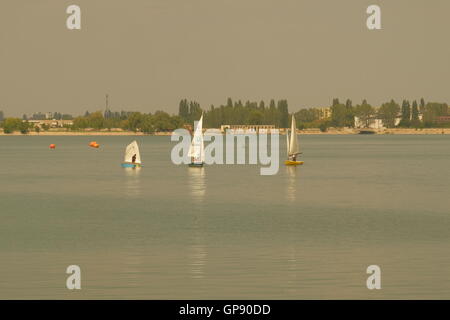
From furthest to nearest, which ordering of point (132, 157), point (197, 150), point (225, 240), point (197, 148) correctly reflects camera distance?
1. point (132, 157)
2. point (197, 150)
3. point (197, 148)
4. point (225, 240)

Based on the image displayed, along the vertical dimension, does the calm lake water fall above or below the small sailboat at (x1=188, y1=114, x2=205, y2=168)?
below

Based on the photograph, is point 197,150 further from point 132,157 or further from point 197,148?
point 132,157

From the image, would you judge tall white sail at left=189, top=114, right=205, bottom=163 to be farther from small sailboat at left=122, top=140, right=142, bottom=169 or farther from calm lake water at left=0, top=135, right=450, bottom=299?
calm lake water at left=0, top=135, right=450, bottom=299

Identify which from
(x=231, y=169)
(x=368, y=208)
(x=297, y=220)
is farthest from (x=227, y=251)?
(x=231, y=169)

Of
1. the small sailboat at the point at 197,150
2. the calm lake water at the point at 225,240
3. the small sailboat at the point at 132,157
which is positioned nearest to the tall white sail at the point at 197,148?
the small sailboat at the point at 197,150

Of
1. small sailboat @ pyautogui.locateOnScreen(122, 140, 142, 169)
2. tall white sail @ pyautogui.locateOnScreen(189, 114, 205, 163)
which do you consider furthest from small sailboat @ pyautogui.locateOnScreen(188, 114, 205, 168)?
small sailboat @ pyautogui.locateOnScreen(122, 140, 142, 169)

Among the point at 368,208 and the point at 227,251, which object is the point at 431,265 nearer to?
the point at 227,251

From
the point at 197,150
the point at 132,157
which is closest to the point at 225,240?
the point at 197,150

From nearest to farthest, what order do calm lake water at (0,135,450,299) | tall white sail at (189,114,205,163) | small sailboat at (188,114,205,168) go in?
calm lake water at (0,135,450,299), tall white sail at (189,114,205,163), small sailboat at (188,114,205,168)

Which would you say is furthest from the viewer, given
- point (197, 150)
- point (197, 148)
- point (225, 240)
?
point (197, 150)

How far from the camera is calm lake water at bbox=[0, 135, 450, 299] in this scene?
105 feet

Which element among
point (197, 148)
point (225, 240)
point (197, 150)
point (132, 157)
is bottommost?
point (225, 240)

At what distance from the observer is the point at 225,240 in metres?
45.4

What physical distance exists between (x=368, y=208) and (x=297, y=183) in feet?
96.0
